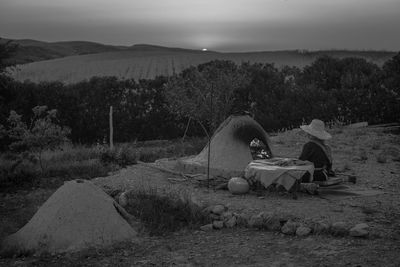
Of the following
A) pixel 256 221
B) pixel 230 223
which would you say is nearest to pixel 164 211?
pixel 230 223

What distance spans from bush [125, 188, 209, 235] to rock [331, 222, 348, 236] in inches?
69.1

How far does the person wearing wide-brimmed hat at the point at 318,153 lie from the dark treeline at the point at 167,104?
10.1 m

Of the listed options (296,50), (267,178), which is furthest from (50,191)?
(296,50)

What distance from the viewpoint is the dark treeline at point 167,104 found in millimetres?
20484

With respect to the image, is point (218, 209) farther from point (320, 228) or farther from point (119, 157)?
point (119, 157)

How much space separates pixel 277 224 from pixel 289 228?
0.72ft

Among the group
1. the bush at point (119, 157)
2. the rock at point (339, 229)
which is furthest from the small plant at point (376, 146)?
the rock at point (339, 229)

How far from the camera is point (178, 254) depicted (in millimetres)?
6453

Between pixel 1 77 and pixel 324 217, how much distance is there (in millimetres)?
11275

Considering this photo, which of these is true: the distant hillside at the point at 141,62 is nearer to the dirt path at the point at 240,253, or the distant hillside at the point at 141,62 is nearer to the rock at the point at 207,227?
the rock at the point at 207,227

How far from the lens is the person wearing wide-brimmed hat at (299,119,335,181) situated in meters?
9.45

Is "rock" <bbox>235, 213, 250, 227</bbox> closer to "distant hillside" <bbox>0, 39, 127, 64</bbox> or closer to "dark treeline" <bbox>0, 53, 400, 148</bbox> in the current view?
"dark treeline" <bbox>0, 53, 400, 148</bbox>

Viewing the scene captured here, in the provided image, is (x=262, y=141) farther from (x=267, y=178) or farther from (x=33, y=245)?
(x=33, y=245)

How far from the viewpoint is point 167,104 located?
21359mm
